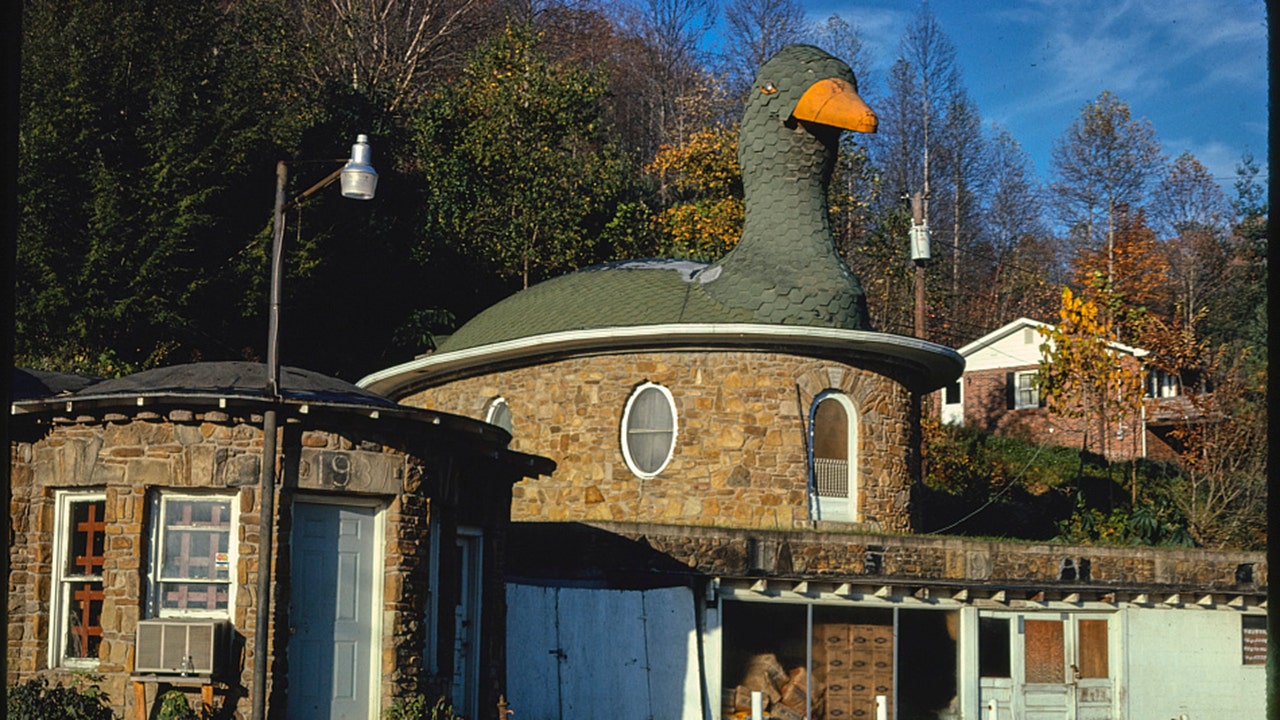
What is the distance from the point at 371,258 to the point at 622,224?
271 inches

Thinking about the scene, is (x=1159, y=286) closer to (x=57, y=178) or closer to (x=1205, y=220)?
(x=1205, y=220)

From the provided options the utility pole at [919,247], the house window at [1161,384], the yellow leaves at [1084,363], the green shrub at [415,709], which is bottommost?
the green shrub at [415,709]

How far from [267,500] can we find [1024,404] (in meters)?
39.1

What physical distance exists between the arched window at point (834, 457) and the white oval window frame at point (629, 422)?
212cm

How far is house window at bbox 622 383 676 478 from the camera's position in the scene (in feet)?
76.5

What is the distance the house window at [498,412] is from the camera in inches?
981

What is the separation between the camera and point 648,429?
76.8 feet

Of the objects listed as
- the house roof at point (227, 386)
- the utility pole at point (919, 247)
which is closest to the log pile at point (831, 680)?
the house roof at point (227, 386)

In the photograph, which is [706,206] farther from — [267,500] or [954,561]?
[267,500]

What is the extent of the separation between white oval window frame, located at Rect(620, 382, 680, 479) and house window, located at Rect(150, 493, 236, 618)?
10381mm

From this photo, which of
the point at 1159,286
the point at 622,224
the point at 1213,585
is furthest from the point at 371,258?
the point at 1159,286

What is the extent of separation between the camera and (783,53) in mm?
25188

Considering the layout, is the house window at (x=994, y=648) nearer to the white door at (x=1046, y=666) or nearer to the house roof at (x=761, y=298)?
the white door at (x=1046, y=666)

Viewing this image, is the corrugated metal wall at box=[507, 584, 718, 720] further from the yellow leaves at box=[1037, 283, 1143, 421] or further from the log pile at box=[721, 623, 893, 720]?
the yellow leaves at box=[1037, 283, 1143, 421]
